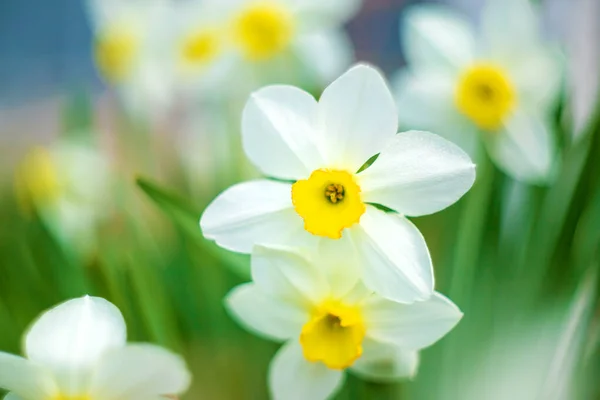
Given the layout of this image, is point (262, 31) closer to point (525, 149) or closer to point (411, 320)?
point (525, 149)

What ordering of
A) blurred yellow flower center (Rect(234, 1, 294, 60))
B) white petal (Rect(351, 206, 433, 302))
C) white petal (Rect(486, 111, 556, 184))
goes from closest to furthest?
1. white petal (Rect(351, 206, 433, 302))
2. white petal (Rect(486, 111, 556, 184))
3. blurred yellow flower center (Rect(234, 1, 294, 60))

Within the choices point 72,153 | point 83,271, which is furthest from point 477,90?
point 72,153

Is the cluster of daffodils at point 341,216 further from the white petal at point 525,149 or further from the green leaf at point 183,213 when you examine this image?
the white petal at point 525,149

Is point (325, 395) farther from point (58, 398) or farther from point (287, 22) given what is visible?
point (287, 22)

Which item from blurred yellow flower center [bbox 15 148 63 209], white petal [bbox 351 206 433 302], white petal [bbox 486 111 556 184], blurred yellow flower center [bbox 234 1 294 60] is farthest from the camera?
blurred yellow flower center [bbox 15 148 63 209]

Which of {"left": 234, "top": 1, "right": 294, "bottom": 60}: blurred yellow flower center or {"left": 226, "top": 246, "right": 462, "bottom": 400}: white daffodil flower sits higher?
{"left": 234, "top": 1, "right": 294, "bottom": 60}: blurred yellow flower center

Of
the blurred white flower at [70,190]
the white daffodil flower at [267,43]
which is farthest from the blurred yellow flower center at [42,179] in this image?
the white daffodil flower at [267,43]

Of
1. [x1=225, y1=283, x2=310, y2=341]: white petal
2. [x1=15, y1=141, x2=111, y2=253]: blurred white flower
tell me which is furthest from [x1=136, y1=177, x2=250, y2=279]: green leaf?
[x1=15, y1=141, x2=111, y2=253]: blurred white flower

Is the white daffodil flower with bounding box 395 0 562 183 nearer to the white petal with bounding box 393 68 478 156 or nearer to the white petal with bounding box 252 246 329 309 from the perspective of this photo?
the white petal with bounding box 393 68 478 156
